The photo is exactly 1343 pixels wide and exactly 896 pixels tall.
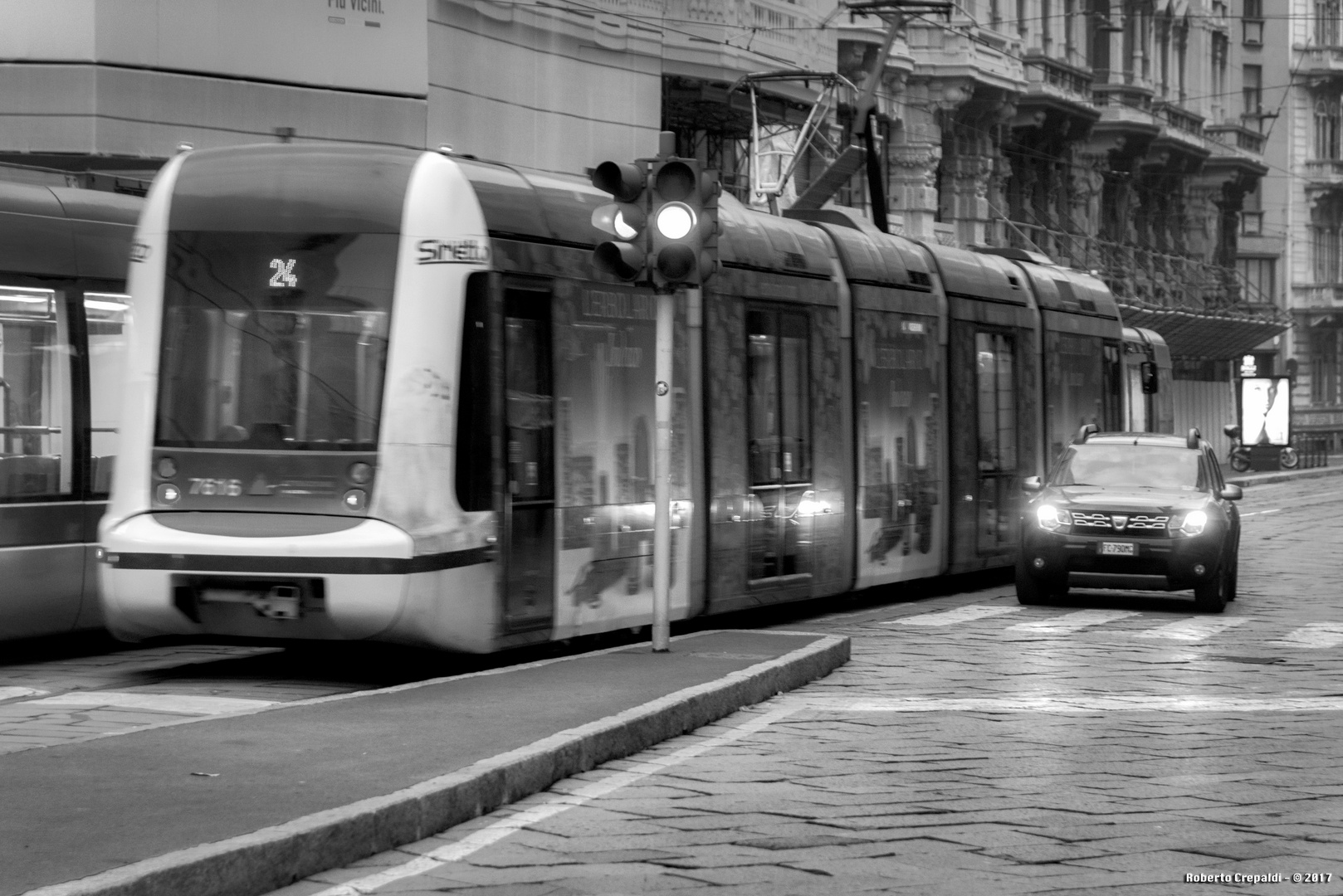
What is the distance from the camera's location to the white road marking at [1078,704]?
35.3 ft

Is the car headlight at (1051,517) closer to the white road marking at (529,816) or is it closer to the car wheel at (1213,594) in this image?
the car wheel at (1213,594)

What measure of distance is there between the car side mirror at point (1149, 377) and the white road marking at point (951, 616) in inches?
350

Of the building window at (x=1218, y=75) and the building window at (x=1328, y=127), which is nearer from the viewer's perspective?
the building window at (x=1218, y=75)

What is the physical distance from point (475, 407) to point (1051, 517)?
7620 millimetres

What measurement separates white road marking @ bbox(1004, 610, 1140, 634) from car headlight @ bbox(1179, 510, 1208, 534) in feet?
2.55

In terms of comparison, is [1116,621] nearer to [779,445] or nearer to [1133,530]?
[1133,530]

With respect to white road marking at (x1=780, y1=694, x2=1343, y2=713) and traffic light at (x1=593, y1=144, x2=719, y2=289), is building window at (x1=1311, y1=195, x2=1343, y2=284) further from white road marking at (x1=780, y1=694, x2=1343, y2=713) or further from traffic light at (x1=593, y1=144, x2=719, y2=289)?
traffic light at (x1=593, y1=144, x2=719, y2=289)

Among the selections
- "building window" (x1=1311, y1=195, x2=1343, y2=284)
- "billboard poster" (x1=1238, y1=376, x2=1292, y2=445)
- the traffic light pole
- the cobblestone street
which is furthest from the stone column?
"building window" (x1=1311, y1=195, x2=1343, y2=284)

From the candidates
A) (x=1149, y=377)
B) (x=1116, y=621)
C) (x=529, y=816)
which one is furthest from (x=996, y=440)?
(x=529, y=816)

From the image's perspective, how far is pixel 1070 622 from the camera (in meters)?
16.3

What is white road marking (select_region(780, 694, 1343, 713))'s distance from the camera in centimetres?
1075

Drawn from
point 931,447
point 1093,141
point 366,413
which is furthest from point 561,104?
point 1093,141

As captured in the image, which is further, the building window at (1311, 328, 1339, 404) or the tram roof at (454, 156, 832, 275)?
the building window at (1311, 328, 1339, 404)

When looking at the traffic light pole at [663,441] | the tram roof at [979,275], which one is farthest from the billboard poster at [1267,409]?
the traffic light pole at [663,441]
